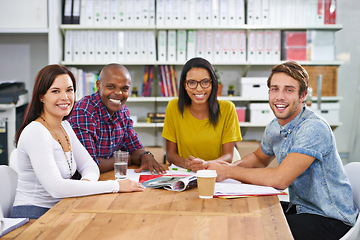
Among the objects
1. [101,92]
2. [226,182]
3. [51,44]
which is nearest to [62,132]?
[101,92]

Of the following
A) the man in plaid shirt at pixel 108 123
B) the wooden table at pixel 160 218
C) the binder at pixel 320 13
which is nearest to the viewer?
the wooden table at pixel 160 218

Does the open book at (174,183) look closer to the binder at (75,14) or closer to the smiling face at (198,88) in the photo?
the smiling face at (198,88)

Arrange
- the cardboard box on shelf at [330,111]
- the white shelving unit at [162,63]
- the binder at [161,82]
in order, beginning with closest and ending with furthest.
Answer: the cardboard box on shelf at [330,111] < the white shelving unit at [162,63] < the binder at [161,82]

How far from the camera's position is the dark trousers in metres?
1.69

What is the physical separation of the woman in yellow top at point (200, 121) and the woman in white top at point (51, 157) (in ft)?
2.14

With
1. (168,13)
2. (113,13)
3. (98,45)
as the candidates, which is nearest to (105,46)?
(98,45)

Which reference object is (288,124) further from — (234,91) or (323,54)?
(234,91)

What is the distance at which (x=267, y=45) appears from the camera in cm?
421

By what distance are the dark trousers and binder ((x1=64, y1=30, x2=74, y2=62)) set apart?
3026 millimetres

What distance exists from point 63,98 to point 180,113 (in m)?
0.82

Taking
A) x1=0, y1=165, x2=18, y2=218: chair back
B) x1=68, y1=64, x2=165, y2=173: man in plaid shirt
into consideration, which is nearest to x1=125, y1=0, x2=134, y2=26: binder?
x1=68, y1=64, x2=165, y2=173: man in plaid shirt

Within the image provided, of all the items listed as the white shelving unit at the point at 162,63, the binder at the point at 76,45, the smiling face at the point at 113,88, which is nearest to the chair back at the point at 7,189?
the smiling face at the point at 113,88

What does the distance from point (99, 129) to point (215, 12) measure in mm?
2310

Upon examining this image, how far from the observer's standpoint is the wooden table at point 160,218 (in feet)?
4.01
